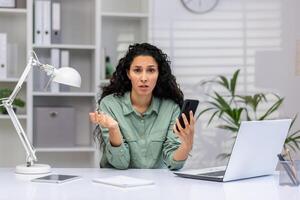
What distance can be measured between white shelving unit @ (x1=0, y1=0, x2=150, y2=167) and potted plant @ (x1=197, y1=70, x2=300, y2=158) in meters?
0.69

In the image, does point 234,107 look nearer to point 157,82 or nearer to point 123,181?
point 157,82

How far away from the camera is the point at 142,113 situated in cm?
270

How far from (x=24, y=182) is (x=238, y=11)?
271cm

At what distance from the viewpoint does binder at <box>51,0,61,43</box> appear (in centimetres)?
384

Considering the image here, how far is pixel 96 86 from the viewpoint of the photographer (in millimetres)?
3848

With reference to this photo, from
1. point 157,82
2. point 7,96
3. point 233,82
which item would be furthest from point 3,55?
point 233,82

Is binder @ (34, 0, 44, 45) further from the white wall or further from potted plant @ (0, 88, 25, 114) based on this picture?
the white wall

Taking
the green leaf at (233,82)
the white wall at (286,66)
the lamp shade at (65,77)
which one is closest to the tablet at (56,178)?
the lamp shade at (65,77)

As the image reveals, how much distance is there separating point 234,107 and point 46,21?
1564 mm

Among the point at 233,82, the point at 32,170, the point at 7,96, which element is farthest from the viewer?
the point at 233,82

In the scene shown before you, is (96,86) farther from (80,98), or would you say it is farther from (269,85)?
(269,85)

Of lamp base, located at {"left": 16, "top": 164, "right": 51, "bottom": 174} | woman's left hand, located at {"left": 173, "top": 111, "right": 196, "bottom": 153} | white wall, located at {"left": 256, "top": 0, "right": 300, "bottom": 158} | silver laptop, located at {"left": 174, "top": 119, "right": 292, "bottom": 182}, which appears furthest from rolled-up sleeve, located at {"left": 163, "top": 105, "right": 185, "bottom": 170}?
white wall, located at {"left": 256, "top": 0, "right": 300, "bottom": 158}

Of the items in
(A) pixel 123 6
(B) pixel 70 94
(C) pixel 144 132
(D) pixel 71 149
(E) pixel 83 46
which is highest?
(A) pixel 123 6

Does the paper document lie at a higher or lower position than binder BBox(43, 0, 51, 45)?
lower
